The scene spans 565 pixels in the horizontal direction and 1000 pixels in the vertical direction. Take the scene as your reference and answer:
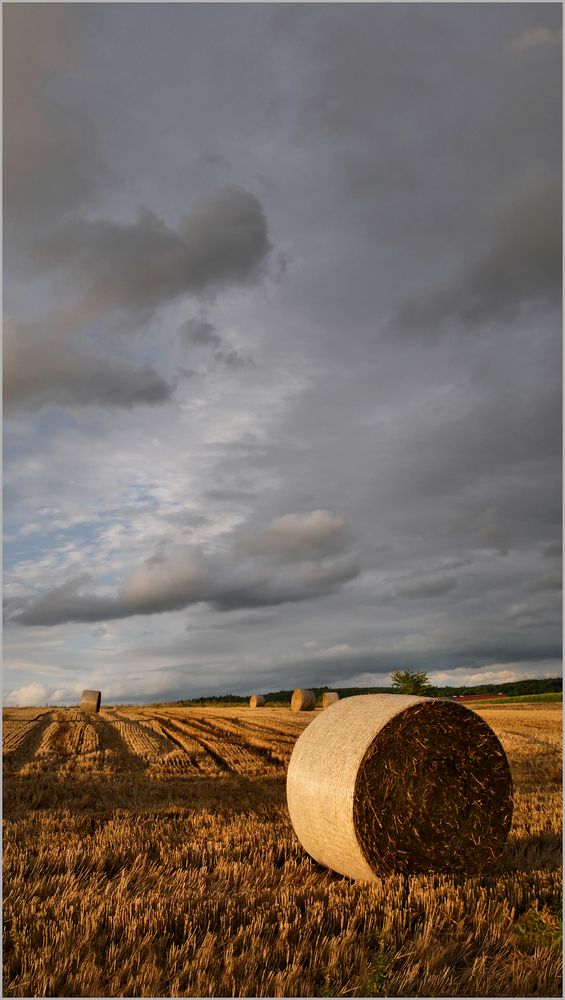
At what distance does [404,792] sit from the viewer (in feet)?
22.0

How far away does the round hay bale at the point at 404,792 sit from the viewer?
6465mm

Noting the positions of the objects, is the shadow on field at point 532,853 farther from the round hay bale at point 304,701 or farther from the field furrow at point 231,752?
the round hay bale at point 304,701

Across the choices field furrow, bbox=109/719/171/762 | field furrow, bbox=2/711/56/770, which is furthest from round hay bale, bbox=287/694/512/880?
field furrow, bbox=2/711/56/770

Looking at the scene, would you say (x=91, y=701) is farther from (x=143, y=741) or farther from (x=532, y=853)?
Answer: (x=532, y=853)

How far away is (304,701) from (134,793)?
22022 mm

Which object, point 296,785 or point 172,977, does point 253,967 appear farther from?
point 296,785

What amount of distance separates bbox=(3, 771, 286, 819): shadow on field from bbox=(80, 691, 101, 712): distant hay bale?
20.8 meters

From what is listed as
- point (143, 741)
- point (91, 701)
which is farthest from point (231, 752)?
point (91, 701)

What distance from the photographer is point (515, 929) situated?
5.06 m

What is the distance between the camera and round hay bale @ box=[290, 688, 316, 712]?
31609 mm

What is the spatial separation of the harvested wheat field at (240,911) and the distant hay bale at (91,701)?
23415 millimetres

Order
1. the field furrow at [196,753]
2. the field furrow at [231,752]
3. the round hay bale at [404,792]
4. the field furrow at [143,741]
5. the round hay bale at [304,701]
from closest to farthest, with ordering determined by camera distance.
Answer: the round hay bale at [404,792], the field furrow at [196,753], the field furrow at [231,752], the field furrow at [143,741], the round hay bale at [304,701]

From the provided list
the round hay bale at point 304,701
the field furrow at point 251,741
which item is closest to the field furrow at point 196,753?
the field furrow at point 251,741

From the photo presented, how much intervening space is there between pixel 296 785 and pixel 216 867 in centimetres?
134
